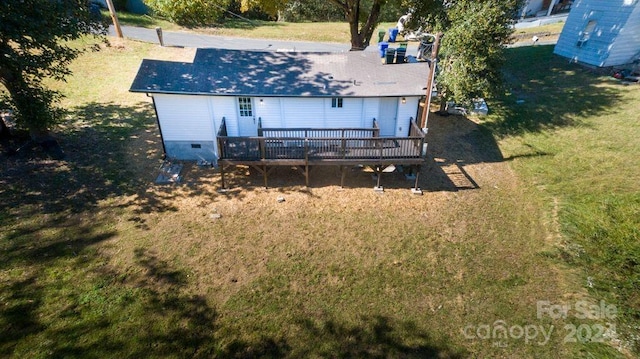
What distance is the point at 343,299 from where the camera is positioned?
32.0 ft

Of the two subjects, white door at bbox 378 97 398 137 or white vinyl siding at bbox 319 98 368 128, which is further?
white door at bbox 378 97 398 137

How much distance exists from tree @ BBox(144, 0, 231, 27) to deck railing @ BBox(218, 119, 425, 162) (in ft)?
83.8

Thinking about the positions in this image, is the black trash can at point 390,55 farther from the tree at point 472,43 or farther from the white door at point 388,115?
the tree at point 472,43

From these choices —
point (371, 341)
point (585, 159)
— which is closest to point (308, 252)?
point (371, 341)

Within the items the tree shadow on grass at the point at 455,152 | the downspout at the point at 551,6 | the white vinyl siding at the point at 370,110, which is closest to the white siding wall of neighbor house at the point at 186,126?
the white vinyl siding at the point at 370,110

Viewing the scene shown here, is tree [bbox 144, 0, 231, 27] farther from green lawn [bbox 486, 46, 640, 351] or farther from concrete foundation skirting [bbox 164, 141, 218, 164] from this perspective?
green lawn [bbox 486, 46, 640, 351]

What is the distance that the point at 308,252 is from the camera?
37.3 feet

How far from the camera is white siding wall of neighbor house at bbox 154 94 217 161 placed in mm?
14828

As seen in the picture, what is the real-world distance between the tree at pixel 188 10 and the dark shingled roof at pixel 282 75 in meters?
21.4

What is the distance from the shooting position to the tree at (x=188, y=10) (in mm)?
33031

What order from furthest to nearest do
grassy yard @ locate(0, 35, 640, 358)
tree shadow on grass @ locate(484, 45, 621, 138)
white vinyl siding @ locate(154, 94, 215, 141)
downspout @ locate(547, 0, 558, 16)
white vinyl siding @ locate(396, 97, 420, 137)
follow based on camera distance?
downspout @ locate(547, 0, 558, 16) < tree shadow on grass @ locate(484, 45, 621, 138) < white vinyl siding @ locate(396, 97, 420, 137) < white vinyl siding @ locate(154, 94, 215, 141) < grassy yard @ locate(0, 35, 640, 358)

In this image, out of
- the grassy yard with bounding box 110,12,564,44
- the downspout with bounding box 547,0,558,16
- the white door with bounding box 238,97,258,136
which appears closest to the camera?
the white door with bounding box 238,97,258,136

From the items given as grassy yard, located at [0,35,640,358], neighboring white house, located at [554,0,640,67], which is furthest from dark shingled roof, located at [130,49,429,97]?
neighboring white house, located at [554,0,640,67]

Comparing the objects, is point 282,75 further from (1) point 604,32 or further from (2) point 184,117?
(1) point 604,32
